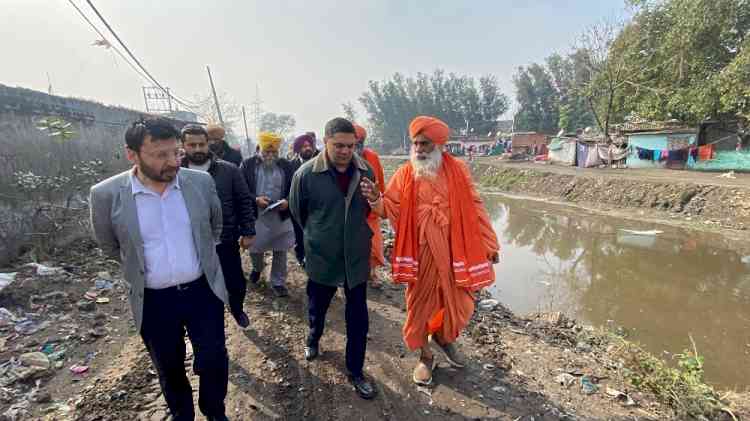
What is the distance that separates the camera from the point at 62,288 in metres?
4.43

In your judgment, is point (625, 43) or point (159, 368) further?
point (625, 43)

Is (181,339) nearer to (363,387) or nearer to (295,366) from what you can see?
(295,366)

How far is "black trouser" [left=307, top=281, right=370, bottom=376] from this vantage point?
8.30 ft

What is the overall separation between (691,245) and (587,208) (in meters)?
4.68

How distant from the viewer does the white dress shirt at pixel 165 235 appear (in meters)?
1.86

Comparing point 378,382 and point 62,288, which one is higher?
point 62,288

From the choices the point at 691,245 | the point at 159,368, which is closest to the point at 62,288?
the point at 159,368

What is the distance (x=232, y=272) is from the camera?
11.1 ft

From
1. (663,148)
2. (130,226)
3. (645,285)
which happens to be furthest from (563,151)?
(130,226)

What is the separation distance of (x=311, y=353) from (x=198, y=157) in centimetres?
185

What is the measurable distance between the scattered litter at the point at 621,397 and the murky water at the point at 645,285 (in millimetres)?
1986

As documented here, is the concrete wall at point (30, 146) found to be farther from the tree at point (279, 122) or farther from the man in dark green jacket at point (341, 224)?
the tree at point (279, 122)

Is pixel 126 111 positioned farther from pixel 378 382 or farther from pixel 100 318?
pixel 378 382

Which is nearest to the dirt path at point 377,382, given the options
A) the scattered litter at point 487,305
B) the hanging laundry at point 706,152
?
the scattered litter at point 487,305
